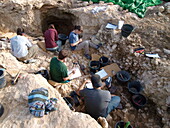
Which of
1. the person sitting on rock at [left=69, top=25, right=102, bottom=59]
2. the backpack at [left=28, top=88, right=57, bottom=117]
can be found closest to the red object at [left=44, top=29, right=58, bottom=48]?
the person sitting on rock at [left=69, top=25, right=102, bottom=59]

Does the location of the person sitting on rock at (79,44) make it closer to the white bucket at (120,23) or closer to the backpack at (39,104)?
the white bucket at (120,23)

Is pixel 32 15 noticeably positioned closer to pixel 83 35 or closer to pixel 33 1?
pixel 33 1

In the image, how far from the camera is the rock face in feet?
9.09

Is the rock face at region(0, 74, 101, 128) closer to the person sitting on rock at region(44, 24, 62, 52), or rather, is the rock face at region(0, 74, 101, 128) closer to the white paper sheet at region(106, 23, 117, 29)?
the person sitting on rock at region(44, 24, 62, 52)

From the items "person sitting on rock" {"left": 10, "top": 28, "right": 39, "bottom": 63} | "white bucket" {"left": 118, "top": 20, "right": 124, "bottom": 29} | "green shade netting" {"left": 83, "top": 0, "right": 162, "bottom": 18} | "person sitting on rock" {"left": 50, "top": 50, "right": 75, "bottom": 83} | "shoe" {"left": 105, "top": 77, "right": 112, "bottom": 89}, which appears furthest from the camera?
"green shade netting" {"left": 83, "top": 0, "right": 162, "bottom": 18}

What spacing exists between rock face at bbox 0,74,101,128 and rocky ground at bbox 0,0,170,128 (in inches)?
14.7

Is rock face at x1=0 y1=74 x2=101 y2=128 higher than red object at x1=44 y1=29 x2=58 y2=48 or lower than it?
lower

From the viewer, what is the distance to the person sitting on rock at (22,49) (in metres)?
5.15

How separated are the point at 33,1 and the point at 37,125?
659 cm

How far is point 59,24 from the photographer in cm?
964

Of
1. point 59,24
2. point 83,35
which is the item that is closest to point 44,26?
point 59,24

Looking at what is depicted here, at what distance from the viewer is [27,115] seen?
115 inches

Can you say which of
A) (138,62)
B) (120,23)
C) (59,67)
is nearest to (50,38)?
(59,67)

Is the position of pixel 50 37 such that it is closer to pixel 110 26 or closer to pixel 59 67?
pixel 59 67
